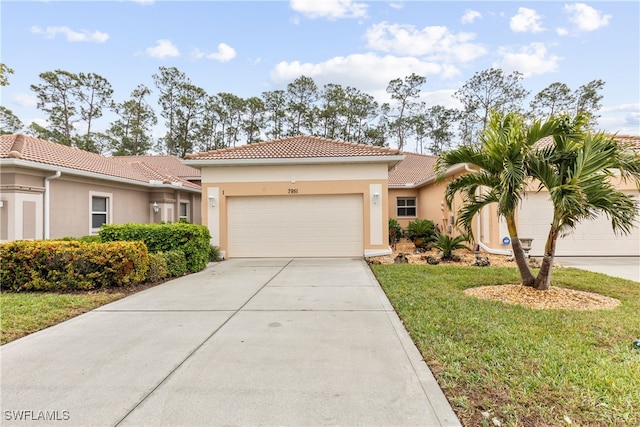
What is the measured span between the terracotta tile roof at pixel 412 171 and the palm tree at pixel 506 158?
416 inches

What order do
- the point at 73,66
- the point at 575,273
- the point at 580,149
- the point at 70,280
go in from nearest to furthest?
the point at 580,149, the point at 70,280, the point at 575,273, the point at 73,66

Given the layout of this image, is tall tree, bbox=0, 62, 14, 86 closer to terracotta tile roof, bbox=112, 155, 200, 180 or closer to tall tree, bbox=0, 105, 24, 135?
terracotta tile roof, bbox=112, 155, 200, 180

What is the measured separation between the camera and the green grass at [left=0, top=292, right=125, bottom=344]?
437 cm

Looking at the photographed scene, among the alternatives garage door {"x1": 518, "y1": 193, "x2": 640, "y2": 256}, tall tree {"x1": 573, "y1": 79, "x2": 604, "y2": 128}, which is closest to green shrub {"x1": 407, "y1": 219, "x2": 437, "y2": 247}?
garage door {"x1": 518, "y1": 193, "x2": 640, "y2": 256}

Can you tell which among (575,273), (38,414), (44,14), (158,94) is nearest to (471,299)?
(575,273)

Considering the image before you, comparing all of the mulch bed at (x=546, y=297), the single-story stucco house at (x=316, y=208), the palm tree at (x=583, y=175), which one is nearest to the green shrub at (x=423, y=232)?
the single-story stucco house at (x=316, y=208)

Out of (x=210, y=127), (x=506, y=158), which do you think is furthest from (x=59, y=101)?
(x=506, y=158)

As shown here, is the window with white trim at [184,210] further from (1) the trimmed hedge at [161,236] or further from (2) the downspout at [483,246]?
(2) the downspout at [483,246]

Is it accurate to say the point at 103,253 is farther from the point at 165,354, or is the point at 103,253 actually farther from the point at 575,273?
the point at 575,273

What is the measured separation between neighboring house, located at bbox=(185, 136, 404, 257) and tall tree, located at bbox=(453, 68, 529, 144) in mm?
19840

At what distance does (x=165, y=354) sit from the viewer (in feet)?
11.6

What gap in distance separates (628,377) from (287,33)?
1312cm

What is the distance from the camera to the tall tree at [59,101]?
28922 mm

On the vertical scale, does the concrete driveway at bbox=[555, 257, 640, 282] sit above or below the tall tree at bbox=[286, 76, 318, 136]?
below
